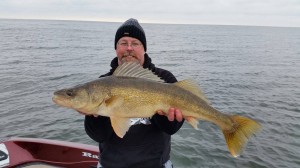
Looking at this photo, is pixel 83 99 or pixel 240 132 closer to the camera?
pixel 83 99

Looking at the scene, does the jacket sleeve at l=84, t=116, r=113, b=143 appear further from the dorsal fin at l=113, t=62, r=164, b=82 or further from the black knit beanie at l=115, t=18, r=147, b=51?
the black knit beanie at l=115, t=18, r=147, b=51

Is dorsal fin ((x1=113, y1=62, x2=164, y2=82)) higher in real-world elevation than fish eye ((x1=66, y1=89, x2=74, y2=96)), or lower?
higher

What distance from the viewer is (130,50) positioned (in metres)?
4.45

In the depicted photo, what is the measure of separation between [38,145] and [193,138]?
5.92 m

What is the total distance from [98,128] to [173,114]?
3.21 ft

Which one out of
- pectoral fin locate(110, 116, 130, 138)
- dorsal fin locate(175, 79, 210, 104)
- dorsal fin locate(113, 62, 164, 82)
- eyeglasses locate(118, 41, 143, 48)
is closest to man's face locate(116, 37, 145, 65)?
eyeglasses locate(118, 41, 143, 48)

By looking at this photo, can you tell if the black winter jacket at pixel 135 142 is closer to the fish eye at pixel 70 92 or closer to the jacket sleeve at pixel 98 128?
the jacket sleeve at pixel 98 128

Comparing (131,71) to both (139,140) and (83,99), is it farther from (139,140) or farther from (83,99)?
(139,140)

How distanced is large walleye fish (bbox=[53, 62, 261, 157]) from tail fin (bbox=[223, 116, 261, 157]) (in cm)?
29

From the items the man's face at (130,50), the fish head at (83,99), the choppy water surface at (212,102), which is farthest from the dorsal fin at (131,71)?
the choppy water surface at (212,102)

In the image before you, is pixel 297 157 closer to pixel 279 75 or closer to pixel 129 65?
pixel 129 65

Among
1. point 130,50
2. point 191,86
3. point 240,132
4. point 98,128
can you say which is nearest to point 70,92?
point 98,128

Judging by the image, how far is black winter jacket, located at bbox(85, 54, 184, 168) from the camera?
4098mm

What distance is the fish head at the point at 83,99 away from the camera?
3904 millimetres
